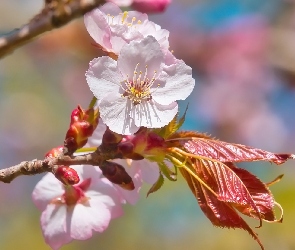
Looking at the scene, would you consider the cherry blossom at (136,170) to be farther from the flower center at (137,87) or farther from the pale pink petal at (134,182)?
the flower center at (137,87)

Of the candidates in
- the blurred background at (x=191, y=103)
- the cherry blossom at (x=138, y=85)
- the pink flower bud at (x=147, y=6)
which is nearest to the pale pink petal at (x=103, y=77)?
the cherry blossom at (x=138, y=85)

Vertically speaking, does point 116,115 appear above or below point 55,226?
above

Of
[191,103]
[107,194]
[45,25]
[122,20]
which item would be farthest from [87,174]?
[191,103]

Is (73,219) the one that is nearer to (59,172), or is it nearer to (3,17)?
(59,172)

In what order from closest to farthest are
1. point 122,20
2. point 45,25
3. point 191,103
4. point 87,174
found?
point 45,25 → point 122,20 → point 87,174 → point 191,103

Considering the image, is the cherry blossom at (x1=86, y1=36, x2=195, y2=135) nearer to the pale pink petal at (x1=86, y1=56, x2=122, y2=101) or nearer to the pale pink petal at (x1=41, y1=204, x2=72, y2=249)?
the pale pink petal at (x1=86, y1=56, x2=122, y2=101)

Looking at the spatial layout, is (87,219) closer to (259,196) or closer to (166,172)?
(166,172)

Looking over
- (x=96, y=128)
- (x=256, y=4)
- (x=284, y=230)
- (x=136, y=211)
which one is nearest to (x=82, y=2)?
(x=96, y=128)
